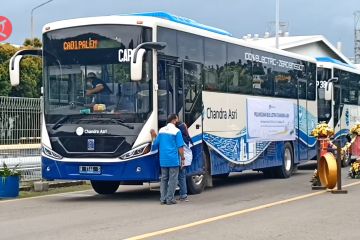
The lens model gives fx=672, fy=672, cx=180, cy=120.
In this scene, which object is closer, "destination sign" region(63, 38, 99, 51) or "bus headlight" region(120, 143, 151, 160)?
"bus headlight" region(120, 143, 151, 160)

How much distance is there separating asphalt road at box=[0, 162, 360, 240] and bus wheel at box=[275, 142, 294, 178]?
144 inches

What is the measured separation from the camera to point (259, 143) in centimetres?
1866

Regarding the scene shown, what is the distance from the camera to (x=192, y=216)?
11633 millimetres

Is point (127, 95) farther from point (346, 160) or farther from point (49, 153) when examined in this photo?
point (346, 160)

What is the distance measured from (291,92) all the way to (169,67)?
26.3 ft

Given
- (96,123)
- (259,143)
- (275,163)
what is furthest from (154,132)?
(275,163)

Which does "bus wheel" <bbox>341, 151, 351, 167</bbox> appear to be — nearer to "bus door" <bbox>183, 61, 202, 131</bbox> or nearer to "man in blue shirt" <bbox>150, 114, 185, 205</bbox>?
"bus door" <bbox>183, 61, 202, 131</bbox>

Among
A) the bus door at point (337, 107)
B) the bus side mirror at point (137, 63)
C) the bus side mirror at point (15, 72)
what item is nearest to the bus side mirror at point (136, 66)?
the bus side mirror at point (137, 63)

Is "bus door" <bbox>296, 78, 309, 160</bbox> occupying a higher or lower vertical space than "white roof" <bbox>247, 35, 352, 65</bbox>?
lower

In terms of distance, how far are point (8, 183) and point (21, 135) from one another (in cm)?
346

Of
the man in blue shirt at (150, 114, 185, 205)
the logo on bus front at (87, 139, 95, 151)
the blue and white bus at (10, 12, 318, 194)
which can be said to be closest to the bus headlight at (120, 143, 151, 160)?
the blue and white bus at (10, 12, 318, 194)

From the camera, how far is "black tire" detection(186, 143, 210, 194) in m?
15.2

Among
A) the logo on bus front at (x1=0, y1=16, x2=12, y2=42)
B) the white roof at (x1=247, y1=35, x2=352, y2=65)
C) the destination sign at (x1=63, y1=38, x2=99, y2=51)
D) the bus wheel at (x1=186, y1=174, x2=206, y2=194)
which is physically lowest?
the bus wheel at (x1=186, y1=174, x2=206, y2=194)

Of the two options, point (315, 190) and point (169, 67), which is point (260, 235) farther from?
point (315, 190)
